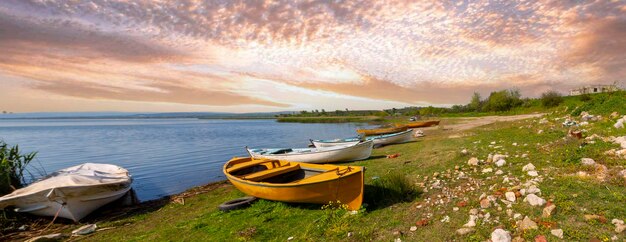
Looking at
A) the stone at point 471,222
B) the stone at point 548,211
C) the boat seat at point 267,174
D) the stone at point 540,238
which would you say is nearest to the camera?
the stone at point 540,238

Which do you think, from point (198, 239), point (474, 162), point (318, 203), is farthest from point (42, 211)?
point (474, 162)

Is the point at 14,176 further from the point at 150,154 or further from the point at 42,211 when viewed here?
the point at 150,154

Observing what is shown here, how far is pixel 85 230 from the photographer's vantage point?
10750mm

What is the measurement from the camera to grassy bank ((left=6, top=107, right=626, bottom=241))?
652cm

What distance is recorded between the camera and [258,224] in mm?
9406

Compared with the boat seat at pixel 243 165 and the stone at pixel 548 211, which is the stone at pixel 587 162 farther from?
the boat seat at pixel 243 165

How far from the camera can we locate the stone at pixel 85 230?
10.6m

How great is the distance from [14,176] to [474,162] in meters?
21.5

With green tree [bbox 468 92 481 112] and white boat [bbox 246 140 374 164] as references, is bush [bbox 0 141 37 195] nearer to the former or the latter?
white boat [bbox 246 140 374 164]

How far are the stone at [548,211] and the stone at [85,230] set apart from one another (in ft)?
46.7

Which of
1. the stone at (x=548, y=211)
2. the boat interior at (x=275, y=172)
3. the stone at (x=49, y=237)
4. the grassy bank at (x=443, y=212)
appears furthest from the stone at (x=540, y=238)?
the stone at (x=49, y=237)

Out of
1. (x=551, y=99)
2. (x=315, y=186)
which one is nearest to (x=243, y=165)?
(x=315, y=186)

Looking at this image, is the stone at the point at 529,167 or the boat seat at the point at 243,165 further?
the boat seat at the point at 243,165

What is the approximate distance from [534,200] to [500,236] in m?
2.04
